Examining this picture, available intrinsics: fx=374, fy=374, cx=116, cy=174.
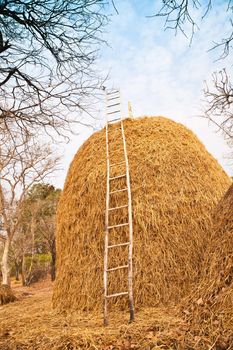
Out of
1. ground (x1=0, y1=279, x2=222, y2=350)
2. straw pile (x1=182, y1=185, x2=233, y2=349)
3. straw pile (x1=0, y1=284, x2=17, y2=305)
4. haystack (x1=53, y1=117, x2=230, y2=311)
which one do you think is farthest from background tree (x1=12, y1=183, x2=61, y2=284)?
straw pile (x1=182, y1=185, x2=233, y2=349)

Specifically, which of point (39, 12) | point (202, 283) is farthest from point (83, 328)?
point (39, 12)

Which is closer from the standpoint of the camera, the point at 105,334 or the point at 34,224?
the point at 105,334

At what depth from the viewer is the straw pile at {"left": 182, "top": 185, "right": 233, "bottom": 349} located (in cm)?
470

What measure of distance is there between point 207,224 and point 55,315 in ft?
10.7

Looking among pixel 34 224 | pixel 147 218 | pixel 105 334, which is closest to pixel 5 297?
pixel 147 218

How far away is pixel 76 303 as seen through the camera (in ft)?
22.5

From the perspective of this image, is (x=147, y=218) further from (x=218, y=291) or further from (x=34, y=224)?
(x=34, y=224)

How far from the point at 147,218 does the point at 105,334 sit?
228 centimetres

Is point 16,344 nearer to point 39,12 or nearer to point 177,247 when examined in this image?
point 177,247

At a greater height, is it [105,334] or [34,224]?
[34,224]

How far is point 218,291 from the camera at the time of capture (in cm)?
528

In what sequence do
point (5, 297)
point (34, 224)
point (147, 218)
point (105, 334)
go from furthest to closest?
point (34, 224), point (5, 297), point (147, 218), point (105, 334)

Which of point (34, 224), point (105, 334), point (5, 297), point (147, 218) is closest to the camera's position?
point (105, 334)

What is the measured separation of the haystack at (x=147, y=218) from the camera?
646 cm
